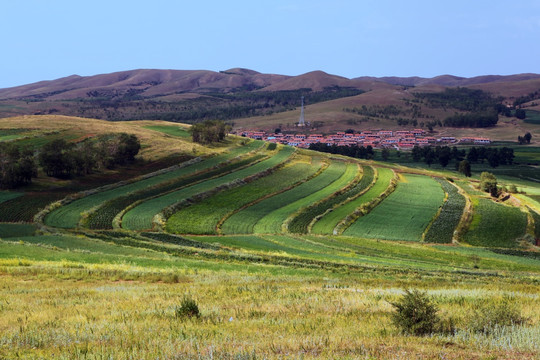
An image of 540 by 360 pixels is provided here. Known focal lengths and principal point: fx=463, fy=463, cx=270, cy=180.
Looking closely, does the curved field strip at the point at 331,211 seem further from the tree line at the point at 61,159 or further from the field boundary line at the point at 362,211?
the tree line at the point at 61,159

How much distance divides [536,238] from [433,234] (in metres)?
12.7

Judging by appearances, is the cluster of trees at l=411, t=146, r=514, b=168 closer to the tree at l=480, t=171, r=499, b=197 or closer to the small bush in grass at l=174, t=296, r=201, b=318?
the tree at l=480, t=171, r=499, b=197

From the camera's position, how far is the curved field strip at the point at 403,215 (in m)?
59.2

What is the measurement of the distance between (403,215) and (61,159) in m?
54.0

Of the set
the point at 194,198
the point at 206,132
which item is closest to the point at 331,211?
the point at 194,198

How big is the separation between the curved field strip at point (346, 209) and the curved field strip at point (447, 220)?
11.2 meters

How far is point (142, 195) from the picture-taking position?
71438 mm

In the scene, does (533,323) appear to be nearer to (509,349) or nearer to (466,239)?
(509,349)

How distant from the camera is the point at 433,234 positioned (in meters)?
59.6

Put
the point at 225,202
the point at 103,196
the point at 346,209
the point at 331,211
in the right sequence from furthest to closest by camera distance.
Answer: the point at 225,202
the point at 346,209
the point at 103,196
the point at 331,211

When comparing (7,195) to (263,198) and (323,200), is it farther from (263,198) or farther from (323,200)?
(323,200)

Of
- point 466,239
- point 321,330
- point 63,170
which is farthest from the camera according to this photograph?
point 63,170

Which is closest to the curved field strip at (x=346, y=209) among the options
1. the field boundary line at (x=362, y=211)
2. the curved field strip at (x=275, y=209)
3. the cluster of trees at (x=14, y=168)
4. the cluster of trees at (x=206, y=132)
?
the field boundary line at (x=362, y=211)

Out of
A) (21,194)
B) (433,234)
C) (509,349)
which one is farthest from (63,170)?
(509,349)
